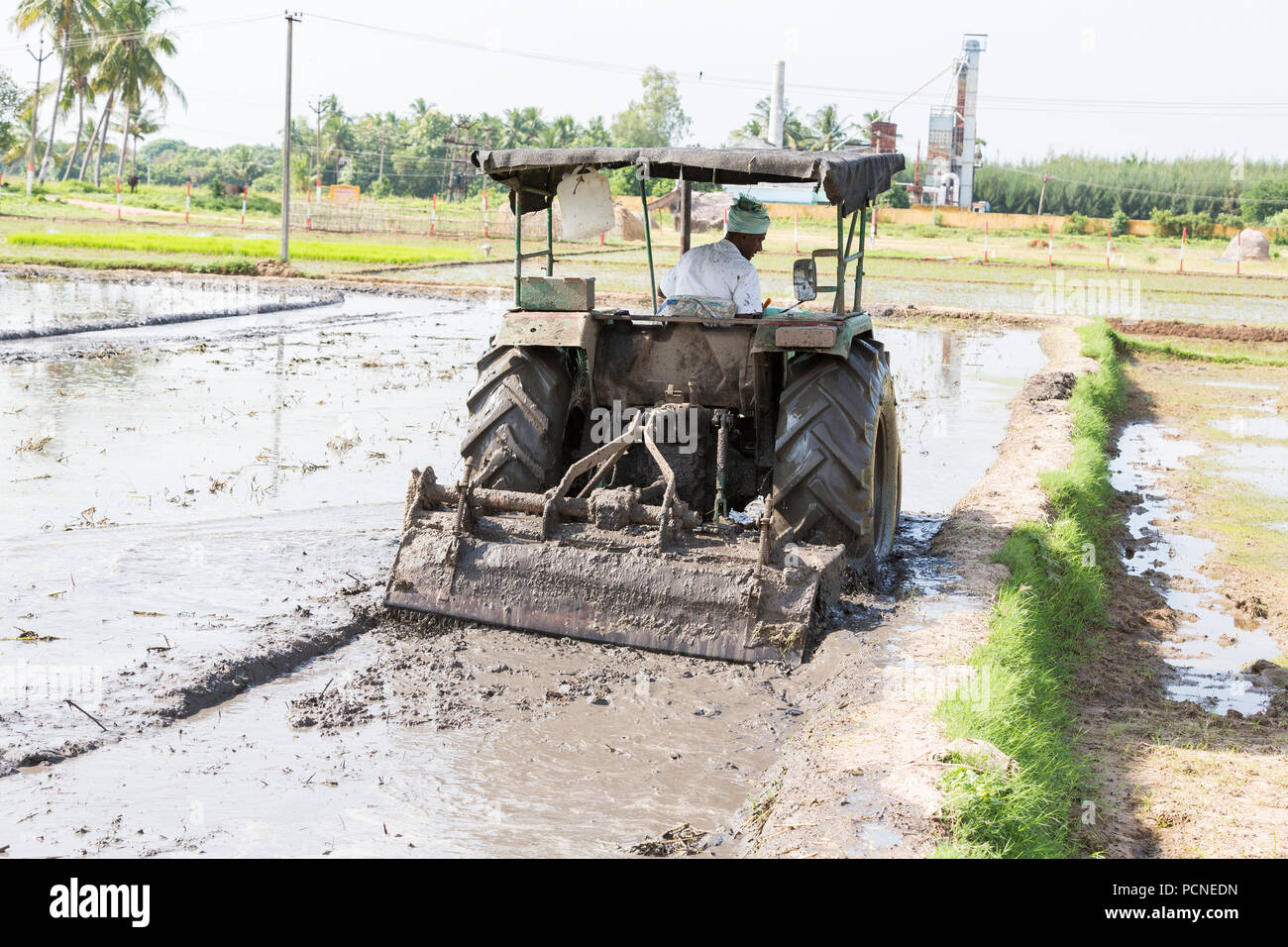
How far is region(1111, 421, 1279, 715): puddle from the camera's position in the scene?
646cm

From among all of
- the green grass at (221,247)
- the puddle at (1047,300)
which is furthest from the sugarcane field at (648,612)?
the green grass at (221,247)

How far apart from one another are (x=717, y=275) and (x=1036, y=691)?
106 inches

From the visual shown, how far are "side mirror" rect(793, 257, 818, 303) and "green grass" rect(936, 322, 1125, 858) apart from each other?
1.95 meters

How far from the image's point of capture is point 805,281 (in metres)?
7.76

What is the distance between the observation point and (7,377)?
13.7 metres

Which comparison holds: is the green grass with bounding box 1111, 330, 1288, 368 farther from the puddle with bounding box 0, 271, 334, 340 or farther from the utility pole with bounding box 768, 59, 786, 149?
the puddle with bounding box 0, 271, 334, 340

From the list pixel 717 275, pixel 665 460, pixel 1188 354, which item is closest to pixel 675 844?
pixel 665 460

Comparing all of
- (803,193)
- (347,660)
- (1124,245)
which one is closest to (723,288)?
(803,193)

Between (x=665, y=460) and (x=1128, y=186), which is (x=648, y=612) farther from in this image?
(x=1128, y=186)

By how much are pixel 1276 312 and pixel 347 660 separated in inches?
1067

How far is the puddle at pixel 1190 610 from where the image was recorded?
6.46 meters

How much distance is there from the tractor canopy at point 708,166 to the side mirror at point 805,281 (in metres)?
0.64

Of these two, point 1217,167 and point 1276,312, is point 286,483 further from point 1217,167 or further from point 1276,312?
point 1217,167

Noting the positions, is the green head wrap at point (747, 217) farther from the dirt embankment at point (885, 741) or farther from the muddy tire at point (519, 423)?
the dirt embankment at point (885, 741)
